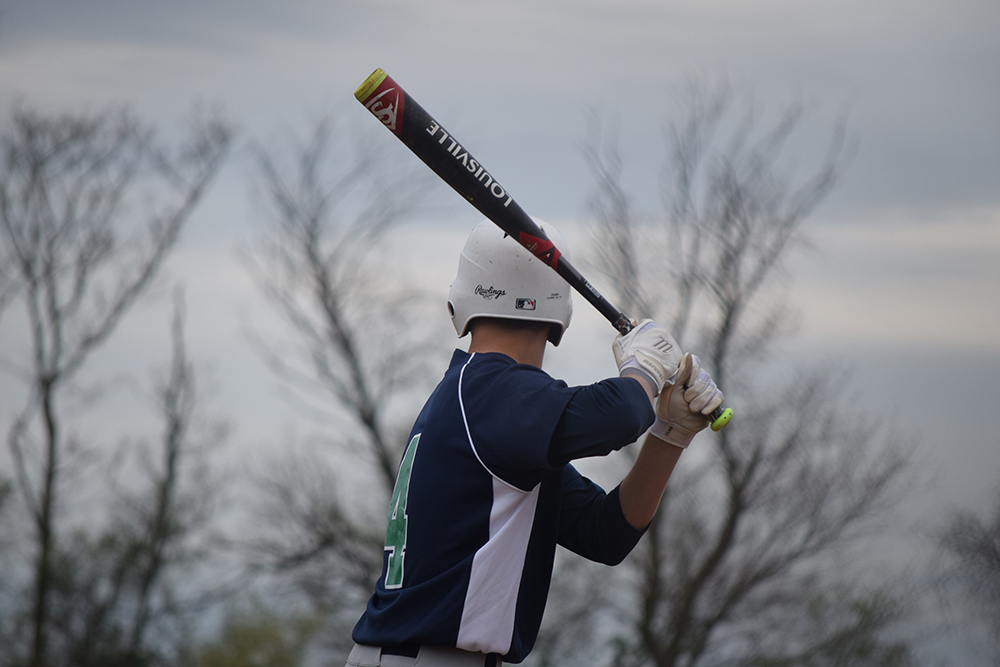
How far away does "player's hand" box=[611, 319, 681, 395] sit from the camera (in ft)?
11.0

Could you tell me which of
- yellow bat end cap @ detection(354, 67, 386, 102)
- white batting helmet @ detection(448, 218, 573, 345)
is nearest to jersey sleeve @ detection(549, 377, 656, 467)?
white batting helmet @ detection(448, 218, 573, 345)

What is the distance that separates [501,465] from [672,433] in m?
0.93

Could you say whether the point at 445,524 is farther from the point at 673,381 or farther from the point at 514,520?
the point at 673,381

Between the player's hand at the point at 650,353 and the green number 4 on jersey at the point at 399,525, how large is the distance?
2.85 ft

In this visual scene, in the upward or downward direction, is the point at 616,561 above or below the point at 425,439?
below

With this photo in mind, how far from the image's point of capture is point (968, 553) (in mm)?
10750

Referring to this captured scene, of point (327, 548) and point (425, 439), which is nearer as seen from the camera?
point (425, 439)

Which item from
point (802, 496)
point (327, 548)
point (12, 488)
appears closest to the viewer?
point (802, 496)

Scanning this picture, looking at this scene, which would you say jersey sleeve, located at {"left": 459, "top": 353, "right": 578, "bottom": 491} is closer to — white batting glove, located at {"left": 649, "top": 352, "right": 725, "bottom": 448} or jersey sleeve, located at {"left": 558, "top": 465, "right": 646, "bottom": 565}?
jersey sleeve, located at {"left": 558, "top": 465, "right": 646, "bottom": 565}

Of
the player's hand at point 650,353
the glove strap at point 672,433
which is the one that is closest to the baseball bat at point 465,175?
the glove strap at point 672,433

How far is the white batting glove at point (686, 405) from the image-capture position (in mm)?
3584

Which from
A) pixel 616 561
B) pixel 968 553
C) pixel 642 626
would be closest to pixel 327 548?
pixel 642 626

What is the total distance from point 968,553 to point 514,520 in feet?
31.8

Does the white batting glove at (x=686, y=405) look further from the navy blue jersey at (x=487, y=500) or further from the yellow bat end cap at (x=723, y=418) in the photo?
the navy blue jersey at (x=487, y=500)
